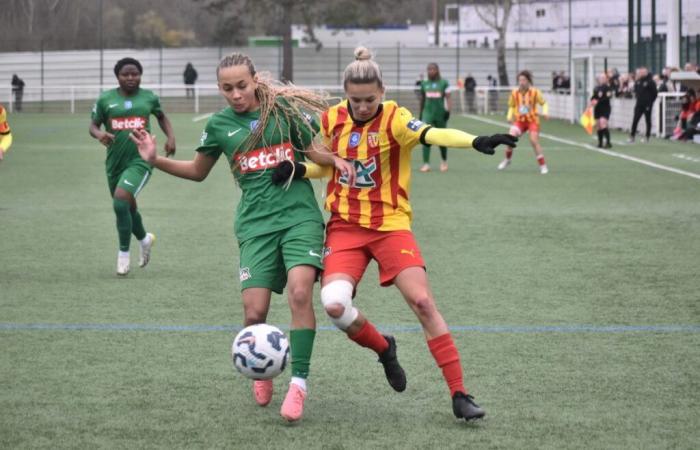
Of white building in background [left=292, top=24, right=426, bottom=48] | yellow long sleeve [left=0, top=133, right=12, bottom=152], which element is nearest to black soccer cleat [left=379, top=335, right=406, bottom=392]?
yellow long sleeve [left=0, top=133, right=12, bottom=152]

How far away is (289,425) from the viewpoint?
5.96 meters

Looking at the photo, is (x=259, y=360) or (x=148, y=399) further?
(x=148, y=399)

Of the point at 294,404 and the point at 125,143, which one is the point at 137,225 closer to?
the point at 125,143

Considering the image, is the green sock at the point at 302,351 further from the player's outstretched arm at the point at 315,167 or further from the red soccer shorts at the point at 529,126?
the red soccer shorts at the point at 529,126

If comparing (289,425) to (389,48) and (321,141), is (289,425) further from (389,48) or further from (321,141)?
(389,48)

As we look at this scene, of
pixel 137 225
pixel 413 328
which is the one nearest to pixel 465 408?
pixel 413 328

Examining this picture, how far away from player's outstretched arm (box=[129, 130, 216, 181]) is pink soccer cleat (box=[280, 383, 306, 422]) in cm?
128

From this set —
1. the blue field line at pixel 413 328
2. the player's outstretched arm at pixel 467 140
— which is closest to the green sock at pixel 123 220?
the blue field line at pixel 413 328

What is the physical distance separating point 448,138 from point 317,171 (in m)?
0.67

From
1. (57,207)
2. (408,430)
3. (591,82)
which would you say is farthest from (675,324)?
(591,82)

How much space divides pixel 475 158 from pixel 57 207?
1203cm

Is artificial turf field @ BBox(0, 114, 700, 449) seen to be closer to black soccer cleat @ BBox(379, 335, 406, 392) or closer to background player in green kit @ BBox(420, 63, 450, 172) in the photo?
black soccer cleat @ BBox(379, 335, 406, 392)

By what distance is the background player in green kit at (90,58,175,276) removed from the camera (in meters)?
10.9

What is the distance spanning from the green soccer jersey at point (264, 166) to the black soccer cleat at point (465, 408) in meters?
1.16
